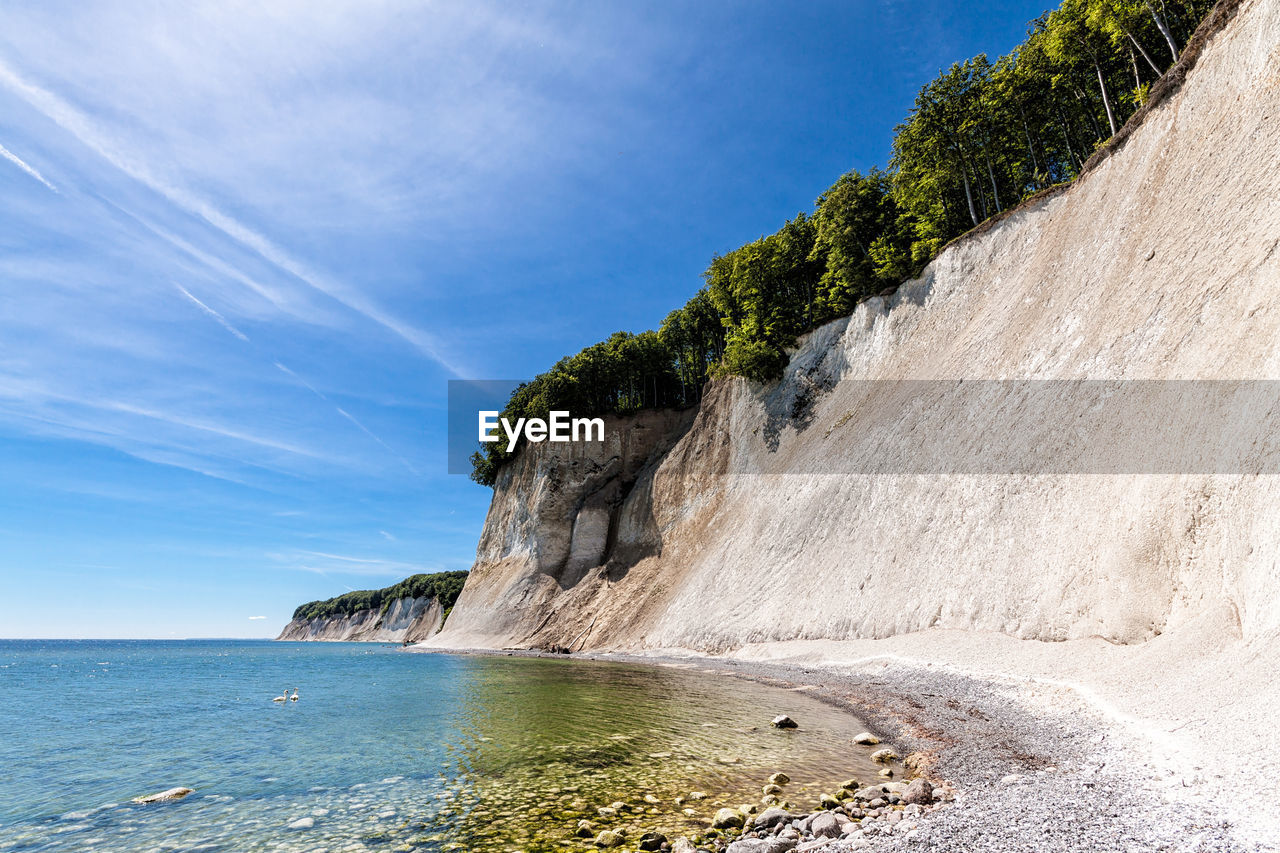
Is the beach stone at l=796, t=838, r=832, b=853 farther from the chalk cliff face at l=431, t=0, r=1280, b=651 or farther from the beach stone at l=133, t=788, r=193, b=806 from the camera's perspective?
the beach stone at l=133, t=788, r=193, b=806

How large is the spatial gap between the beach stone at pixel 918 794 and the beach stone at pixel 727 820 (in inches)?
86.7

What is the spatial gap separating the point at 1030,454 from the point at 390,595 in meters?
155

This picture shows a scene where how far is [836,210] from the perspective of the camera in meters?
36.3

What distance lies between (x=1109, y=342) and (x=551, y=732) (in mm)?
21263

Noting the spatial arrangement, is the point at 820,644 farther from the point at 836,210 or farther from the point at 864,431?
the point at 836,210

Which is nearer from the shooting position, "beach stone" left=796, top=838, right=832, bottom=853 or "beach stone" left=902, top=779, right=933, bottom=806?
"beach stone" left=796, top=838, right=832, bottom=853

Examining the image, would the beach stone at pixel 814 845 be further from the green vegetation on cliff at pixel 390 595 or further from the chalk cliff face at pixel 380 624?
the chalk cliff face at pixel 380 624

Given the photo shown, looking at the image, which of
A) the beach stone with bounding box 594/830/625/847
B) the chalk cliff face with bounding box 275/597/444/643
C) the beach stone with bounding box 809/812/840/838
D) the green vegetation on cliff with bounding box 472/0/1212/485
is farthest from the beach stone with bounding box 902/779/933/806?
the chalk cliff face with bounding box 275/597/444/643

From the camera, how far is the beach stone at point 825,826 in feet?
22.2

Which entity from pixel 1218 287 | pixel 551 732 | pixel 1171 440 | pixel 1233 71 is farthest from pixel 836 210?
pixel 551 732

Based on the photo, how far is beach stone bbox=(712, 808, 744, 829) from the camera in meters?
7.46

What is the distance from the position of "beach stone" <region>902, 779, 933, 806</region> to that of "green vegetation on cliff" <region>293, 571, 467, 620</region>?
94.0m

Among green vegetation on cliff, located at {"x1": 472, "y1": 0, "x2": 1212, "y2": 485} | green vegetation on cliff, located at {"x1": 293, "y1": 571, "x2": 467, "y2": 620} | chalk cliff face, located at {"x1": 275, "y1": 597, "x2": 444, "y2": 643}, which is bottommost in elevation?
chalk cliff face, located at {"x1": 275, "y1": 597, "x2": 444, "y2": 643}

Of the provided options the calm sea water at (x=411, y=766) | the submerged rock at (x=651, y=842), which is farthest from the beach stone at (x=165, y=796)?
the submerged rock at (x=651, y=842)
